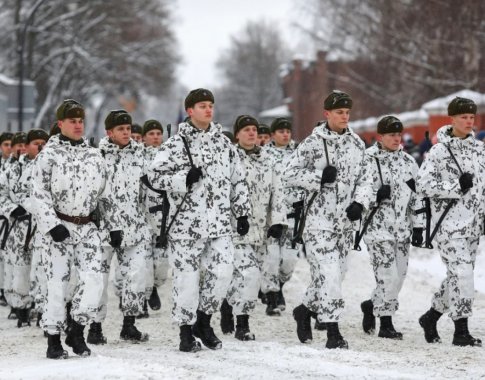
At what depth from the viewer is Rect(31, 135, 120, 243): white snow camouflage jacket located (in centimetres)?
809

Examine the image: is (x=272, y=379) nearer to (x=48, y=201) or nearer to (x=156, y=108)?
(x=48, y=201)

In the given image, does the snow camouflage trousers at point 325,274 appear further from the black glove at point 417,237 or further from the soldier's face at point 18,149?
the soldier's face at point 18,149

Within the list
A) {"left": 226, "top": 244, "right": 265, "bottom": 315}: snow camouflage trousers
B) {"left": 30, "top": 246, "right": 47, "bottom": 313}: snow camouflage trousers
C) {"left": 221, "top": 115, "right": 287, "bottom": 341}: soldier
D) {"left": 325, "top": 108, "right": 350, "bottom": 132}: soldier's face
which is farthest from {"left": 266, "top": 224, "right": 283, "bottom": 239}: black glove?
{"left": 30, "top": 246, "right": 47, "bottom": 313}: snow camouflage trousers

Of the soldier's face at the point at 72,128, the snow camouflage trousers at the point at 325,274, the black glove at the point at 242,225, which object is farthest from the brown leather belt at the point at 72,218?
the snow camouflage trousers at the point at 325,274

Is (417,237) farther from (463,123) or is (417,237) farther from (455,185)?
(463,123)

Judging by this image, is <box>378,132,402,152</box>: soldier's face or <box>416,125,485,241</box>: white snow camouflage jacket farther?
<box>378,132,402,152</box>: soldier's face

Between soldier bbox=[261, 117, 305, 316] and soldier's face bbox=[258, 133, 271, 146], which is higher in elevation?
soldier's face bbox=[258, 133, 271, 146]

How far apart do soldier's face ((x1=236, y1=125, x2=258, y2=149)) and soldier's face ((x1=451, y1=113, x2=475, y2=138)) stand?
6.78 ft

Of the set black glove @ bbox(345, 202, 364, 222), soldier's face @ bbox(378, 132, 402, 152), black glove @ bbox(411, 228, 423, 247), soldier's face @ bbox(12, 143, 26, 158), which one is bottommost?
black glove @ bbox(411, 228, 423, 247)

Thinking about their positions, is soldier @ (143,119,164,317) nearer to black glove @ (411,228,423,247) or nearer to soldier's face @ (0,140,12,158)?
soldier's face @ (0,140,12,158)

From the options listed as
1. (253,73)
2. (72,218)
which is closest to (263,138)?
(72,218)

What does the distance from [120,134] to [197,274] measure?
1972 millimetres

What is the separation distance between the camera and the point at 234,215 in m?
8.95

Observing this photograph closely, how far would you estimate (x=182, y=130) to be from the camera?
8.48 meters
